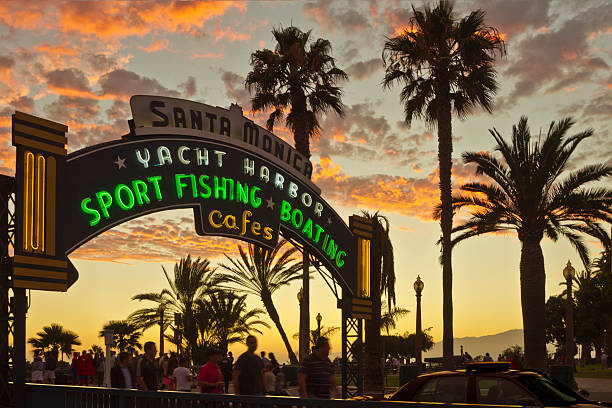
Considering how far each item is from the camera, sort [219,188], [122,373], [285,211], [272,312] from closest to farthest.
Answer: [122,373]
[219,188]
[285,211]
[272,312]

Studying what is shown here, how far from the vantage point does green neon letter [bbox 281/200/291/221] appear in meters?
22.7

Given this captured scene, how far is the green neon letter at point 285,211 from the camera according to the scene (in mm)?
22672

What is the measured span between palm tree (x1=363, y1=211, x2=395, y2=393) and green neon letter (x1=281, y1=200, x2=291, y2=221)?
12682 millimetres

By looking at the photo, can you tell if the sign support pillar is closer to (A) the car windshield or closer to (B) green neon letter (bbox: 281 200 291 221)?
(B) green neon letter (bbox: 281 200 291 221)

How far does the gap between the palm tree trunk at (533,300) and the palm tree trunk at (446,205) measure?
320 centimetres

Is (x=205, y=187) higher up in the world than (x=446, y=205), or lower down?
lower down

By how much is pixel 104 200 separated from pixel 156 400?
7.56 metres

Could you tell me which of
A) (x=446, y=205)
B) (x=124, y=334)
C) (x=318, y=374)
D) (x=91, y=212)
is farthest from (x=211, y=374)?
(x=124, y=334)

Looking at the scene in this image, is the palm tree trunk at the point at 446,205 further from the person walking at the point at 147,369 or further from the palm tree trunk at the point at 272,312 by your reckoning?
the person walking at the point at 147,369

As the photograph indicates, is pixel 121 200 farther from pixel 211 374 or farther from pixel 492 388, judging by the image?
pixel 492 388

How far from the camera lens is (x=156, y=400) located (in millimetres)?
Answer: 11797

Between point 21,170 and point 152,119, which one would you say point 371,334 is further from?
point 21,170

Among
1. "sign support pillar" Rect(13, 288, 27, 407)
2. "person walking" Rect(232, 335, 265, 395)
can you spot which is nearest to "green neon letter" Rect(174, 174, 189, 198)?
"sign support pillar" Rect(13, 288, 27, 407)

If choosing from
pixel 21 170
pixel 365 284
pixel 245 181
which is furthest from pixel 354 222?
pixel 21 170
